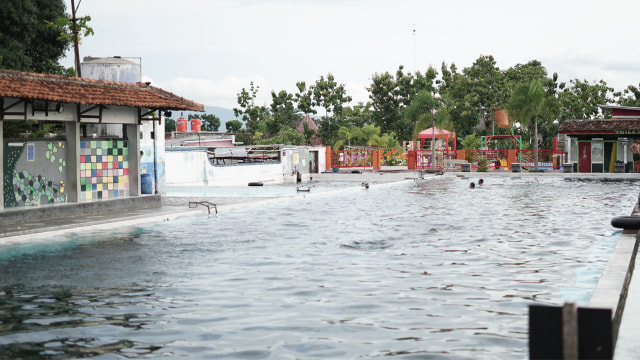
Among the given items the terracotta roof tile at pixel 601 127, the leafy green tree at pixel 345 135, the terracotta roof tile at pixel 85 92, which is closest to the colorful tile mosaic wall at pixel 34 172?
the terracotta roof tile at pixel 85 92

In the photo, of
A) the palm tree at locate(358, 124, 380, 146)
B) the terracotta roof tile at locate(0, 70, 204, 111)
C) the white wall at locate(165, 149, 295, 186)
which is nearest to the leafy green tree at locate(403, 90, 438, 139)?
the palm tree at locate(358, 124, 380, 146)

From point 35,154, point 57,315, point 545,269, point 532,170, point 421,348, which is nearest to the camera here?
A: point 421,348

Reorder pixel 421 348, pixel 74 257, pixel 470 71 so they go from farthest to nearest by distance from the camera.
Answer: pixel 470 71
pixel 74 257
pixel 421 348

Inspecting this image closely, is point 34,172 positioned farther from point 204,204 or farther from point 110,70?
point 110,70

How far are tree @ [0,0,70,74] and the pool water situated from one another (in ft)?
108

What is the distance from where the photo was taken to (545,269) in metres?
13.1

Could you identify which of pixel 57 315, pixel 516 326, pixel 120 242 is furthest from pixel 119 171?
pixel 516 326

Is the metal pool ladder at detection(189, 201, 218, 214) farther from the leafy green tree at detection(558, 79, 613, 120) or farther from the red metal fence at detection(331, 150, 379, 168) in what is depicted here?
the leafy green tree at detection(558, 79, 613, 120)

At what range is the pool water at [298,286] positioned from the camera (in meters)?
8.24

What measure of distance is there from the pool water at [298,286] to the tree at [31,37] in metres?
32.9

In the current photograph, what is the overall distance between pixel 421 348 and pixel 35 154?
1635 centimetres

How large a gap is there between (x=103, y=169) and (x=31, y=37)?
104ft

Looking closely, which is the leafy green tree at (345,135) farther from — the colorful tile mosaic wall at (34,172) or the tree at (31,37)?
the colorful tile mosaic wall at (34,172)

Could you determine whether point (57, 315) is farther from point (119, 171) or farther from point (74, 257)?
point (119, 171)
